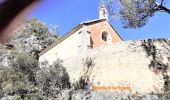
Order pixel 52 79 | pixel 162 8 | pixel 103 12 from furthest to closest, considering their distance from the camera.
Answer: pixel 103 12, pixel 52 79, pixel 162 8

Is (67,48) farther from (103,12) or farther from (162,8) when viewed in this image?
(162,8)

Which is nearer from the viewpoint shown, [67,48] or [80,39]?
[80,39]

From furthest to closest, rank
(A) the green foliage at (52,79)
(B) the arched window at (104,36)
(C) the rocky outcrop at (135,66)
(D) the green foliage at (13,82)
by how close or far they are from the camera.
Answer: (B) the arched window at (104,36) < (A) the green foliage at (52,79) < (D) the green foliage at (13,82) < (C) the rocky outcrop at (135,66)

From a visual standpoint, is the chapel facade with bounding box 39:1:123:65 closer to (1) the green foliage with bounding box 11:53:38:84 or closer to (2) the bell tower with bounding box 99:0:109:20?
(2) the bell tower with bounding box 99:0:109:20

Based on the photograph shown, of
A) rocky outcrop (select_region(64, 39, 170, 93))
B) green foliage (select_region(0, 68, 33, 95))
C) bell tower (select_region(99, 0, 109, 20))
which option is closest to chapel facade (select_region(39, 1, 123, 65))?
bell tower (select_region(99, 0, 109, 20))

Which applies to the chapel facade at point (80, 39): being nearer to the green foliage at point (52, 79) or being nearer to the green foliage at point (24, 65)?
the green foliage at point (24, 65)

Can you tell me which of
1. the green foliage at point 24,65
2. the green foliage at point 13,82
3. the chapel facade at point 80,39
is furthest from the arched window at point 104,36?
the green foliage at point 13,82

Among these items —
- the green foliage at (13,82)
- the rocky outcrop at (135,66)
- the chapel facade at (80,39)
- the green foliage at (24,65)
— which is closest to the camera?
the rocky outcrop at (135,66)

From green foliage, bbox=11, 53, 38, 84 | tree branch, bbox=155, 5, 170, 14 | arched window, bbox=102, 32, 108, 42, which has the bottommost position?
green foliage, bbox=11, 53, 38, 84

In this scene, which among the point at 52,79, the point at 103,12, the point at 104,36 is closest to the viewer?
the point at 52,79

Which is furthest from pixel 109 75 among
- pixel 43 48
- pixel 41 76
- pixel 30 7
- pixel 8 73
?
pixel 30 7

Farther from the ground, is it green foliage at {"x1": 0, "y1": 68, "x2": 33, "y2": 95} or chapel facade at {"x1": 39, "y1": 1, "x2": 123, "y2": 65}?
chapel facade at {"x1": 39, "y1": 1, "x2": 123, "y2": 65}

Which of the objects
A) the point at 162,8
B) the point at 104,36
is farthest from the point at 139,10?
the point at 104,36

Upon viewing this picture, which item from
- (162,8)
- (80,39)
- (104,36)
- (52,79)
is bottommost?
(52,79)
